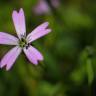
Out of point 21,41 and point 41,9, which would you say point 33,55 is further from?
point 41,9

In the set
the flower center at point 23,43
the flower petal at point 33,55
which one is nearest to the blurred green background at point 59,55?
the flower center at point 23,43

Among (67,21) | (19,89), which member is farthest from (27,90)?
(67,21)

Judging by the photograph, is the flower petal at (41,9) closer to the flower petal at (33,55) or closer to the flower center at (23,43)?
the flower center at (23,43)

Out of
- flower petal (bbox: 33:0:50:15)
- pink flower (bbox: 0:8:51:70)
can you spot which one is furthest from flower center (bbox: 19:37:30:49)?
flower petal (bbox: 33:0:50:15)

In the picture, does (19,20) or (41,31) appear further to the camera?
(19,20)

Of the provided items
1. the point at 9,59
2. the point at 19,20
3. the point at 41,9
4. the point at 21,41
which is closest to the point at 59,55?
the point at 41,9

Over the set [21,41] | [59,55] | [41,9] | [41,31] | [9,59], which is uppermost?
[41,9]

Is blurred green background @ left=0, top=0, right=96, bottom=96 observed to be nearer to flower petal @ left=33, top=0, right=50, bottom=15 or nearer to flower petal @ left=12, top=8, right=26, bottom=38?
flower petal @ left=33, top=0, right=50, bottom=15
